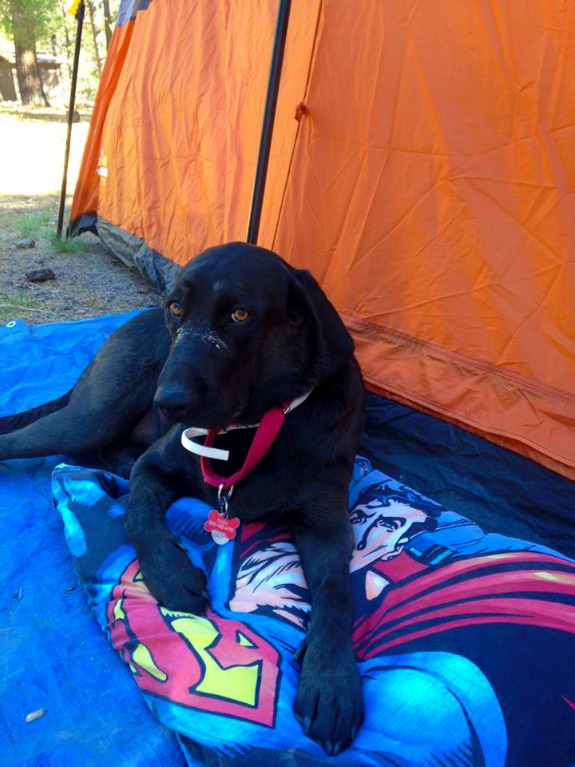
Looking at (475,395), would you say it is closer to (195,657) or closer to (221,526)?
(221,526)

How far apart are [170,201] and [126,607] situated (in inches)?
167

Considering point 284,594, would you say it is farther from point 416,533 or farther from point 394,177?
point 394,177

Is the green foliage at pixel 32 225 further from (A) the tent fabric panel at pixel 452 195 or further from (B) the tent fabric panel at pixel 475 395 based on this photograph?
(B) the tent fabric panel at pixel 475 395

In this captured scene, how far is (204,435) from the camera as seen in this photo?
257 cm

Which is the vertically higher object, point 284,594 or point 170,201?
point 170,201

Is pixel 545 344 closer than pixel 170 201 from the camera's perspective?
Yes

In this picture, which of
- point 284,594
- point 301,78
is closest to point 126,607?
point 284,594

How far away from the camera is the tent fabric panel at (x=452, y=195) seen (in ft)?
8.85

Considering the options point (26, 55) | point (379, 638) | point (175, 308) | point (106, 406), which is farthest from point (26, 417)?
point (26, 55)

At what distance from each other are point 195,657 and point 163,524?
0.61m

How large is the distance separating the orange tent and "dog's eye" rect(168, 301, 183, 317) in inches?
55.1

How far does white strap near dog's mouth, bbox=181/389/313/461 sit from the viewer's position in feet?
7.77

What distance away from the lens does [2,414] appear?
12.4 feet

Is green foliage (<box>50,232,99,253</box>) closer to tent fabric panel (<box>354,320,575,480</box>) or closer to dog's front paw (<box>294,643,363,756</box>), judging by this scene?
tent fabric panel (<box>354,320,575,480</box>)
